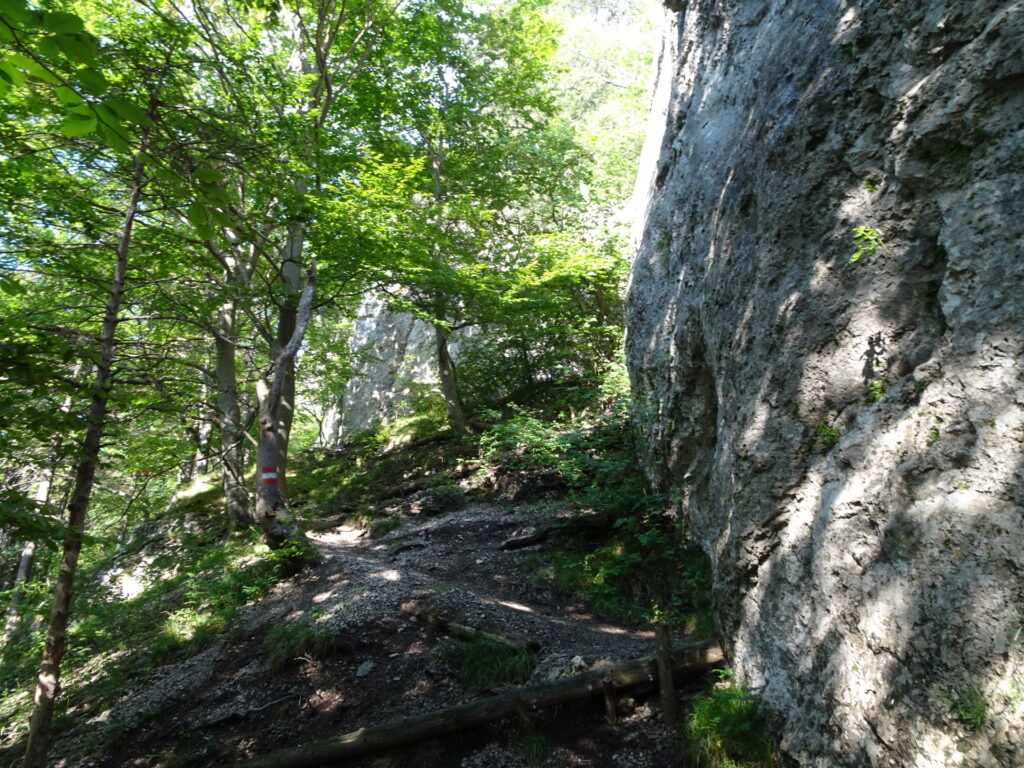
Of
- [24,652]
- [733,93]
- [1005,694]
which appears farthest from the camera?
[24,652]

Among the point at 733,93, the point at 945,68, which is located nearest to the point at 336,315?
the point at 733,93

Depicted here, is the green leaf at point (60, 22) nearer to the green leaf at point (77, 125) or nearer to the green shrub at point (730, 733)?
the green leaf at point (77, 125)

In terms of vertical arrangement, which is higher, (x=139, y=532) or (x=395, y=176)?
(x=395, y=176)

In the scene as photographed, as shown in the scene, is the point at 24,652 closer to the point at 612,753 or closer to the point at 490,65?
the point at 612,753

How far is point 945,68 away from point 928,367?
1683 mm

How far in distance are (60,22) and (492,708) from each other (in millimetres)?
5362

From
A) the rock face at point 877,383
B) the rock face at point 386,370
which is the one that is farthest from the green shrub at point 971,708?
the rock face at point 386,370

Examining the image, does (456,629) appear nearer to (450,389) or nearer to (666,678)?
(666,678)

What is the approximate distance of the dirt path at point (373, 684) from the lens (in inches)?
197

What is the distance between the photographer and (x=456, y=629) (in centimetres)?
648

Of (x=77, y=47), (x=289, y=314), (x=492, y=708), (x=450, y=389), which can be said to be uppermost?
(x=289, y=314)

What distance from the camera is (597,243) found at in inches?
572

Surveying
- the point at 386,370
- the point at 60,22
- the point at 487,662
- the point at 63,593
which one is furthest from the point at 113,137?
the point at 386,370

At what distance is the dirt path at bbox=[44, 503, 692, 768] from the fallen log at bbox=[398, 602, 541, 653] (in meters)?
0.11
